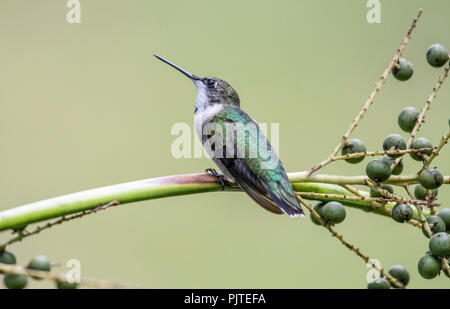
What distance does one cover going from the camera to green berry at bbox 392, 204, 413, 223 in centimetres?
153

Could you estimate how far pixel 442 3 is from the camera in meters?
4.74

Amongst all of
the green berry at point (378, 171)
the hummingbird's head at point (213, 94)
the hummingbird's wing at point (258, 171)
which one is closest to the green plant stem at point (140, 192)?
the green berry at point (378, 171)

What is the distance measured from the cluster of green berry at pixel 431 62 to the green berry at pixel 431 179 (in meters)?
0.35

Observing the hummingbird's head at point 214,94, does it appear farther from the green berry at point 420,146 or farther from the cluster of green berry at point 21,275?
the cluster of green berry at point 21,275

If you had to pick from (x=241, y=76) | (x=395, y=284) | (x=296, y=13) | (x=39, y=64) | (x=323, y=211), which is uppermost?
(x=296, y=13)

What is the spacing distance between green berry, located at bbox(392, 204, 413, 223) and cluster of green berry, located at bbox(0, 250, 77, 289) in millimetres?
762

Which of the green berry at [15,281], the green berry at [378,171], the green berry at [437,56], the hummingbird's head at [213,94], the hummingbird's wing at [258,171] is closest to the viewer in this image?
the green berry at [15,281]

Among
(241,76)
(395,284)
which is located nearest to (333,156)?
(395,284)

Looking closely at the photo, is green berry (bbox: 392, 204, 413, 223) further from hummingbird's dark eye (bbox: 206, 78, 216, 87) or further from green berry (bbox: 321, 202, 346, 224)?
hummingbird's dark eye (bbox: 206, 78, 216, 87)

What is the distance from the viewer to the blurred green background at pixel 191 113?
350 cm

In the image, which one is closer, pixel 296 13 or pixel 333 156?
pixel 333 156

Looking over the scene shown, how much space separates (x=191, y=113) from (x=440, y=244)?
2898mm

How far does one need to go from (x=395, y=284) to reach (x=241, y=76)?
301 cm

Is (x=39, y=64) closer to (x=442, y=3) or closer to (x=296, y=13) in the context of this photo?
(x=296, y=13)
